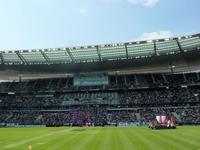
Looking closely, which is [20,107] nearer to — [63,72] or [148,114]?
[63,72]

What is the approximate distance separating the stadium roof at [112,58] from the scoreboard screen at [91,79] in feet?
7.62

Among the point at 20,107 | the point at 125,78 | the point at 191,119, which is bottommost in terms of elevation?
the point at 191,119

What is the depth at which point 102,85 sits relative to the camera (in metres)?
91.9

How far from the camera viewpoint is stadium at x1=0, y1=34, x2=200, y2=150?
74.9 metres

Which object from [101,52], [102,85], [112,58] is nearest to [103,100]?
[102,85]

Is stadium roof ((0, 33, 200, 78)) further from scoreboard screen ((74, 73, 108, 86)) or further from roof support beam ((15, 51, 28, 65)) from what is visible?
scoreboard screen ((74, 73, 108, 86))

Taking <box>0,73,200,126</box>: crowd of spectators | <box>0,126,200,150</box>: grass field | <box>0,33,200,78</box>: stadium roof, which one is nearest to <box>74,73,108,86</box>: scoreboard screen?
<box>0,73,200,126</box>: crowd of spectators

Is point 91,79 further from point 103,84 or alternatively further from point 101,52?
point 101,52

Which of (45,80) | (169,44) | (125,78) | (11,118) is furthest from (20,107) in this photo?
(169,44)

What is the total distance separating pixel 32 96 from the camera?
309ft

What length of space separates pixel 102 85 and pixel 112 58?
559 inches

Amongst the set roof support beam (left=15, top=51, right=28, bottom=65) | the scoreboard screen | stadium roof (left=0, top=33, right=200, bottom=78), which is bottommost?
the scoreboard screen

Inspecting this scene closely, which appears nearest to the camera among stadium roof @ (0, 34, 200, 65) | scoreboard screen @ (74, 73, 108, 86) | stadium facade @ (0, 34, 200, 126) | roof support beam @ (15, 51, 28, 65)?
stadium roof @ (0, 34, 200, 65)

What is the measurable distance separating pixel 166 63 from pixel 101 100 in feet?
62.9
